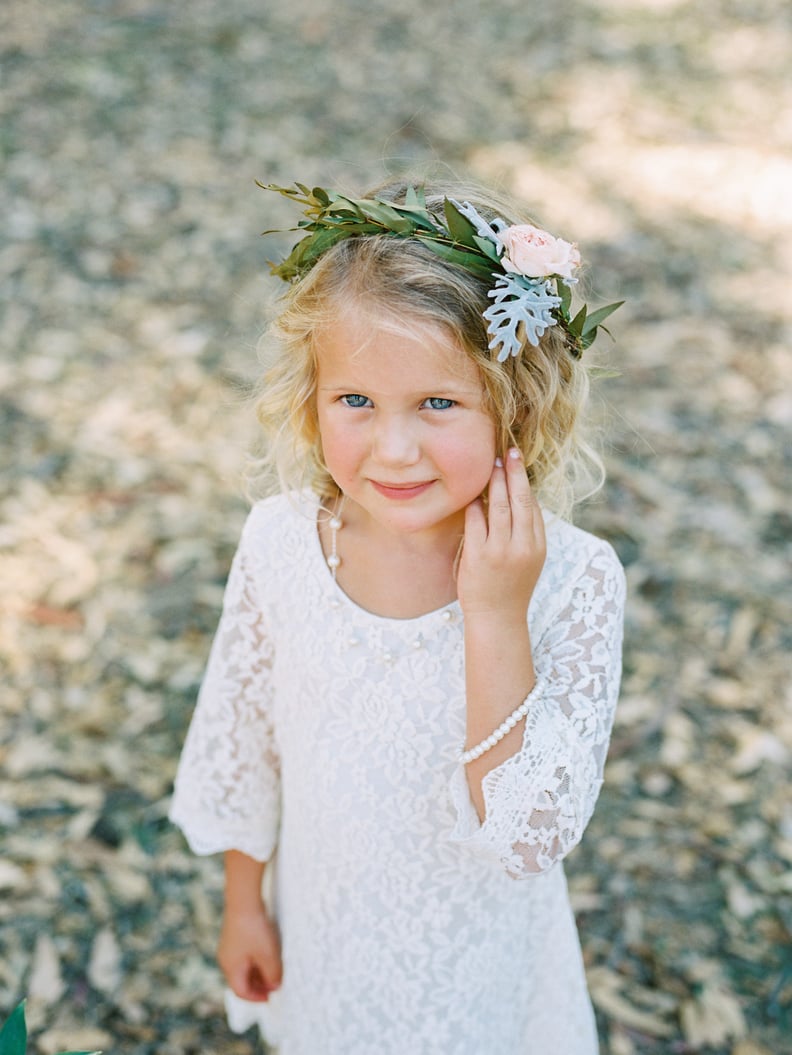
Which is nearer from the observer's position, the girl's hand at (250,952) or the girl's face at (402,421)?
the girl's face at (402,421)

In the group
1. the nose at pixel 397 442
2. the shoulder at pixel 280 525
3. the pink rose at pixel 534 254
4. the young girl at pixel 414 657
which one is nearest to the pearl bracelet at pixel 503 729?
the young girl at pixel 414 657

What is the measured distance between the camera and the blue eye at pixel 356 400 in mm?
1599

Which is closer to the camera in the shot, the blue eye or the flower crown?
the flower crown

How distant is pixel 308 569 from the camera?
186cm

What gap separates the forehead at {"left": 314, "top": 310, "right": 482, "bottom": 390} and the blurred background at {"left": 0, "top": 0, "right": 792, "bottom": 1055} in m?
0.94

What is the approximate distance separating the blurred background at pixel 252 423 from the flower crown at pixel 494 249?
2.78ft

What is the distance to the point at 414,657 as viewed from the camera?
1754 mm

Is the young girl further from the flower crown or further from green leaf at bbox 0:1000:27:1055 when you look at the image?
green leaf at bbox 0:1000:27:1055

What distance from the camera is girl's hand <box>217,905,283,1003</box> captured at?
2.16m

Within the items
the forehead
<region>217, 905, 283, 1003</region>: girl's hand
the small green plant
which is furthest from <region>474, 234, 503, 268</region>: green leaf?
<region>217, 905, 283, 1003</region>: girl's hand

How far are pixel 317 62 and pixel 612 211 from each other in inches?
100.0

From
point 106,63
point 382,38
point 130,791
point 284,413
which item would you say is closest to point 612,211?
point 382,38

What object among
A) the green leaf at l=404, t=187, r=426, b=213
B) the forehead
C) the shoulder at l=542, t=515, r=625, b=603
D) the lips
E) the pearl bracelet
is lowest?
the pearl bracelet

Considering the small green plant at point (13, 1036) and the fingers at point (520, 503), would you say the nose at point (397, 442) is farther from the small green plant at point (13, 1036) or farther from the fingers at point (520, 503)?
the small green plant at point (13, 1036)
